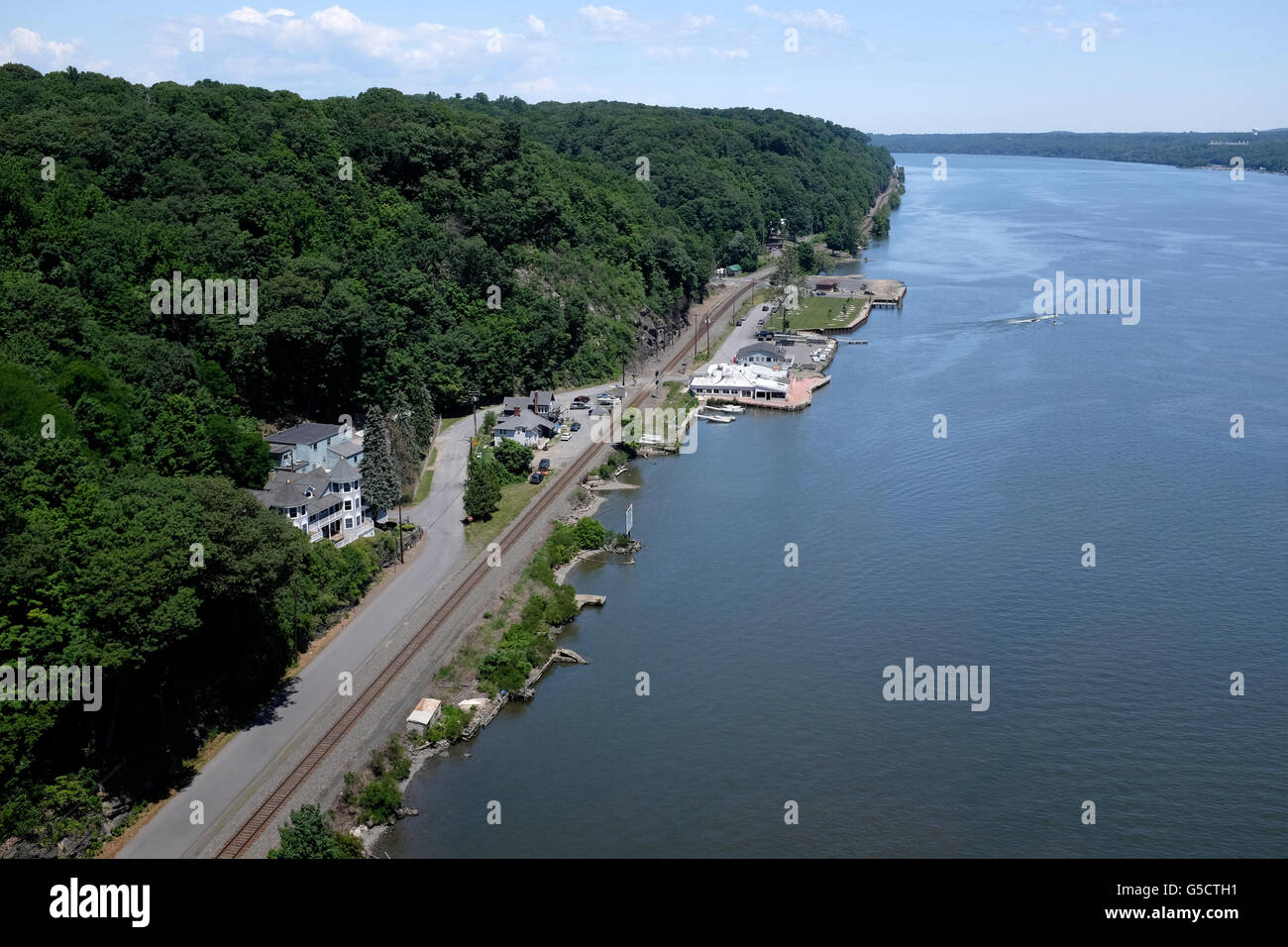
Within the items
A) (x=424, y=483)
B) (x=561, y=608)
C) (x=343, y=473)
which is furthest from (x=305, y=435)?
(x=561, y=608)

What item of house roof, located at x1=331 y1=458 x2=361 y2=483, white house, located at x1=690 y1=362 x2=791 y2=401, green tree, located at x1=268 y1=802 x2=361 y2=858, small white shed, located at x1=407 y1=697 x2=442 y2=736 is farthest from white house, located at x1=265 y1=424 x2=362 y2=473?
white house, located at x1=690 y1=362 x2=791 y2=401

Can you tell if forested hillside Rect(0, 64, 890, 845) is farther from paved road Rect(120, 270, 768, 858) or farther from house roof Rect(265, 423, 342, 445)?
house roof Rect(265, 423, 342, 445)

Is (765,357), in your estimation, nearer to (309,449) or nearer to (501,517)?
(501,517)

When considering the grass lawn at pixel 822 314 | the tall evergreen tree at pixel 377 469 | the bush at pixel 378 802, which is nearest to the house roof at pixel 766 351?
the grass lawn at pixel 822 314

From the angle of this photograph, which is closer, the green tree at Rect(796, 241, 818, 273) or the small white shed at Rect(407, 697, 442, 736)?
the small white shed at Rect(407, 697, 442, 736)

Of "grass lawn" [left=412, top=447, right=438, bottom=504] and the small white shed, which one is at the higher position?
"grass lawn" [left=412, top=447, right=438, bottom=504]

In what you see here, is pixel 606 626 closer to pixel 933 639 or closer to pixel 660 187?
pixel 933 639
